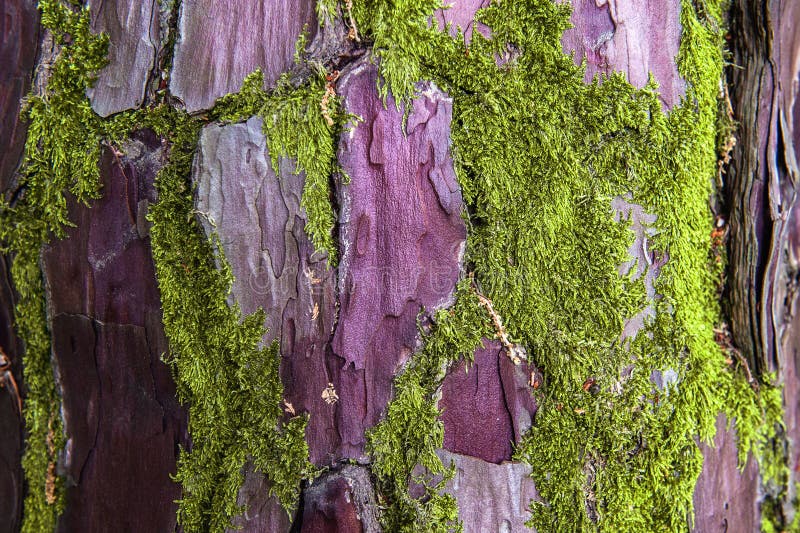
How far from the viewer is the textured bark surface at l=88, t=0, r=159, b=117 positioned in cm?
116

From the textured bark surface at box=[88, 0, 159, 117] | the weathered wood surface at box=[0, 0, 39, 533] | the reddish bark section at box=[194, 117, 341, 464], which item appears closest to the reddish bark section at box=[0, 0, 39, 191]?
the weathered wood surface at box=[0, 0, 39, 533]

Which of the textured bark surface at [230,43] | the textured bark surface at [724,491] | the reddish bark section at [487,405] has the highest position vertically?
the textured bark surface at [230,43]

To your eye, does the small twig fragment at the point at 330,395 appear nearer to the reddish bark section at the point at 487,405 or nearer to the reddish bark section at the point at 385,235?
the reddish bark section at the point at 385,235

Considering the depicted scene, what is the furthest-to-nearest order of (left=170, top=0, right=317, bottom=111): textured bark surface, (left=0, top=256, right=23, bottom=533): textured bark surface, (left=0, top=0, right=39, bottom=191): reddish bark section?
(left=0, top=256, right=23, bottom=533): textured bark surface, (left=0, top=0, right=39, bottom=191): reddish bark section, (left=170, top=0, right=317, bottom=111): textured bark surface

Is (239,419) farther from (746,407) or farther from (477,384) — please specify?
(746,407)

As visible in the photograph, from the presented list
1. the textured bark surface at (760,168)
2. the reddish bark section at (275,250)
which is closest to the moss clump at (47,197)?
the reddish bark section at (275,250)

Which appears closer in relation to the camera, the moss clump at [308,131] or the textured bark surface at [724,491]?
the moss clump at [308,131]

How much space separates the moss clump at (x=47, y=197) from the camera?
1192 millimetres

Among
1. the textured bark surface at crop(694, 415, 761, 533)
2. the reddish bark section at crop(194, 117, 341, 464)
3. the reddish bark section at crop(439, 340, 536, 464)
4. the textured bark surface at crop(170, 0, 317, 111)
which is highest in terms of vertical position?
the textured bark surface at crop(170, 0, 317, 111)

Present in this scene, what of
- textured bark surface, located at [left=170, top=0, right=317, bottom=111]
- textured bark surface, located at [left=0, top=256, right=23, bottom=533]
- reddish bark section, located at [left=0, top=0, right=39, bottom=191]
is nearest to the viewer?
textured bark surface, located at [left=170, top=0, right=317, bottom=111]

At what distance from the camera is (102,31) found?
1.18 m

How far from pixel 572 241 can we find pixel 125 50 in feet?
4.00

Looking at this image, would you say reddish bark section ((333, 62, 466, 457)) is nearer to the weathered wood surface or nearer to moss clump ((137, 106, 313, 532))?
moss clump ((137, 106, 313, 532))

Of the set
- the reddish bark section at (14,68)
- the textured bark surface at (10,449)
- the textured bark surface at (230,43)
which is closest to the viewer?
the textured bark surface at (230,43)
